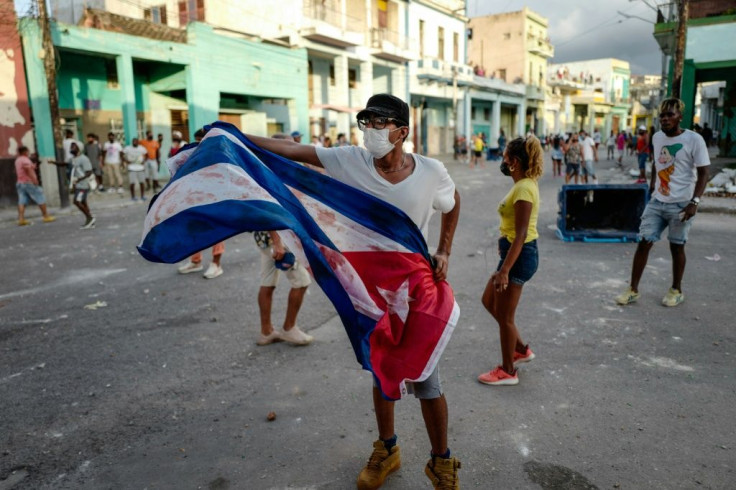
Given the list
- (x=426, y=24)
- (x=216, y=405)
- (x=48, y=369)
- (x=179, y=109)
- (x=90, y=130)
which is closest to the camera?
(x=216, y=405)

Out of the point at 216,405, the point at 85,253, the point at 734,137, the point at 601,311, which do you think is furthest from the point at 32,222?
the point at 734,137

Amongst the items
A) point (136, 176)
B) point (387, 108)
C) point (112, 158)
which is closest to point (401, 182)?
point (387, 108)

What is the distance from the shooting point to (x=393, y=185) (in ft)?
8.34

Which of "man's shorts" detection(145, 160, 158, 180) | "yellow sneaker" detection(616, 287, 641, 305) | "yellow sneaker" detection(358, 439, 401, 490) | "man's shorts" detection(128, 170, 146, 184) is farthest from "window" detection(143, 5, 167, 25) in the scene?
"yellow sneaker" detection(358, 439, 401, 490)

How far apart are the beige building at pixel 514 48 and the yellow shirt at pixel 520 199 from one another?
47.3 meters

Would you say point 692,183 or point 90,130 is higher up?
point 90,130

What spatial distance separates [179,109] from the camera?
2212 centimetres

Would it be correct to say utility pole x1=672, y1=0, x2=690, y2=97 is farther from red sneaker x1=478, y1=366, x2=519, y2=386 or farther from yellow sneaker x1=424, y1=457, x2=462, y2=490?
yellow sneaker x1=424, y1=457, x2=462, y2=490

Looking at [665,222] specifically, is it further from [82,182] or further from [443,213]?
[82,182]

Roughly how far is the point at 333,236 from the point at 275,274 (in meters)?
2.01

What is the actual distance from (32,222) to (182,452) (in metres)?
11.4

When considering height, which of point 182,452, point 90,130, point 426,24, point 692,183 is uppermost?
point 426,24

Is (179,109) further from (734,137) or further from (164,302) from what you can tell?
(734,137)

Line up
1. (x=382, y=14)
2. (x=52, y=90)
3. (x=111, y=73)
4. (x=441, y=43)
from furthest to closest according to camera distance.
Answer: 1. (x=441, y=43)
2. (x=382, y=14)
3. (x=111, y=73)
4. (x=52, y=90)
